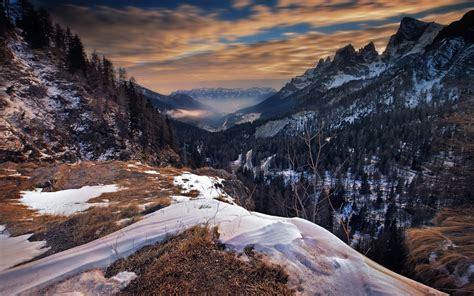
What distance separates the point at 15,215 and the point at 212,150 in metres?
179

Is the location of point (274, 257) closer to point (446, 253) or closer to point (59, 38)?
point (446, 253)

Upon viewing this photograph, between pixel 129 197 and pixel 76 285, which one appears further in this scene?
pixel 129 197

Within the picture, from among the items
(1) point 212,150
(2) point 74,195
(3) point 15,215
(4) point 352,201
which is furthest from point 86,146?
(1) point 212,150

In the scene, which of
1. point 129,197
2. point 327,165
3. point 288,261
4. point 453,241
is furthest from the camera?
point 327,165

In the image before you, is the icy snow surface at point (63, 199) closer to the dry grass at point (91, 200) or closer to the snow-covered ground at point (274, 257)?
the dry grass at point (91, 200)

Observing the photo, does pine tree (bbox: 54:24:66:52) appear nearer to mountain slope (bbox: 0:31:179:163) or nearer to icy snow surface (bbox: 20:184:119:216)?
mountain slope (bbox: 0:31:179:163)

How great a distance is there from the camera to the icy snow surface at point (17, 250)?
7.04 m

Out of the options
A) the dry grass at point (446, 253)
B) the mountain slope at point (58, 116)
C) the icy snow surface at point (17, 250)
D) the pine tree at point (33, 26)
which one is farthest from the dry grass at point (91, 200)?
the pine tree at point (33, 26)

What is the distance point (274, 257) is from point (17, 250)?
324 inches

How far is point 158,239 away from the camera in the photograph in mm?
5621

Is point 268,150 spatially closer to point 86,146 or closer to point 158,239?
point 86,146

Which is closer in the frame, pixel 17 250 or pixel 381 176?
pixel 17 250

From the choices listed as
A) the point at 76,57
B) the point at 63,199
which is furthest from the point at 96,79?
the point at 63,199

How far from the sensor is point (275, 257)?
4.78m
